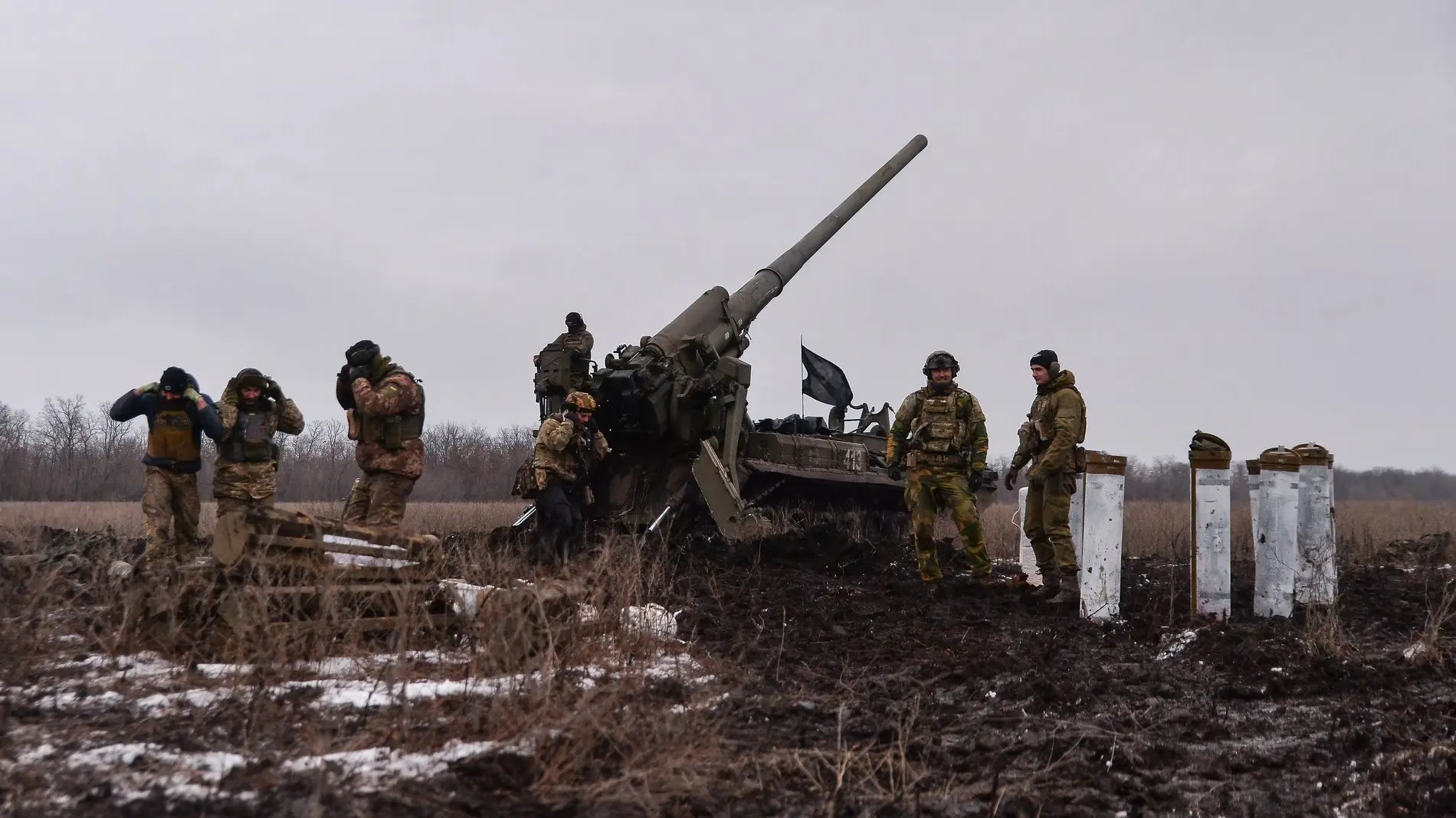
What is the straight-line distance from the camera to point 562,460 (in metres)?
9.81

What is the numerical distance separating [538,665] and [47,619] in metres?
2.12

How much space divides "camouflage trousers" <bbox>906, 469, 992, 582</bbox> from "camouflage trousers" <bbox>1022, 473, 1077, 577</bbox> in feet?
1.34

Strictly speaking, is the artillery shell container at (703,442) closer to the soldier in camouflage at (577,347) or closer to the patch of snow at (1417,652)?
the soldier in camouflage at (577,347)

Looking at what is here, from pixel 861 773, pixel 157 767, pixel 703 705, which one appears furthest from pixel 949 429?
pixel 157 767

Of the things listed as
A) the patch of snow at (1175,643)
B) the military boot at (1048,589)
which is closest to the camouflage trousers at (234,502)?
the military boot at (1048,589)

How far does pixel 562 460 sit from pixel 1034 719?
558cm

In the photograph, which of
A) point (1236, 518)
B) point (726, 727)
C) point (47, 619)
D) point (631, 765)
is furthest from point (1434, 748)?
point (1236, 518)

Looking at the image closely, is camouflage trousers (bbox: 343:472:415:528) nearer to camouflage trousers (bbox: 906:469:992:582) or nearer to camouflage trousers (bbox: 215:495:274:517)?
camouflage trousers (bbox: 215:495:274:517)

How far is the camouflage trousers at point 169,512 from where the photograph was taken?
309 inches

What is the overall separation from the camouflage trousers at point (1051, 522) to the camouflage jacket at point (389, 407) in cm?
444

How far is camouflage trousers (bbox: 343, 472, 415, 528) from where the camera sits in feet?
27.1

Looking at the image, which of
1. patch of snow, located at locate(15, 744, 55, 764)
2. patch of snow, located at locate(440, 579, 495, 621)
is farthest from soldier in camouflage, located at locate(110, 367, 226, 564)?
patch of snow, located at locate(15, 744, 55, 764)

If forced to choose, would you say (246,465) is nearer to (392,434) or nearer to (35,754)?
(392,434)

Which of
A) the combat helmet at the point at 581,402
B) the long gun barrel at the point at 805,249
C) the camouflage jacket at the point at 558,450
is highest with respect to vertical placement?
the long gun barrel at the point at 805,249
